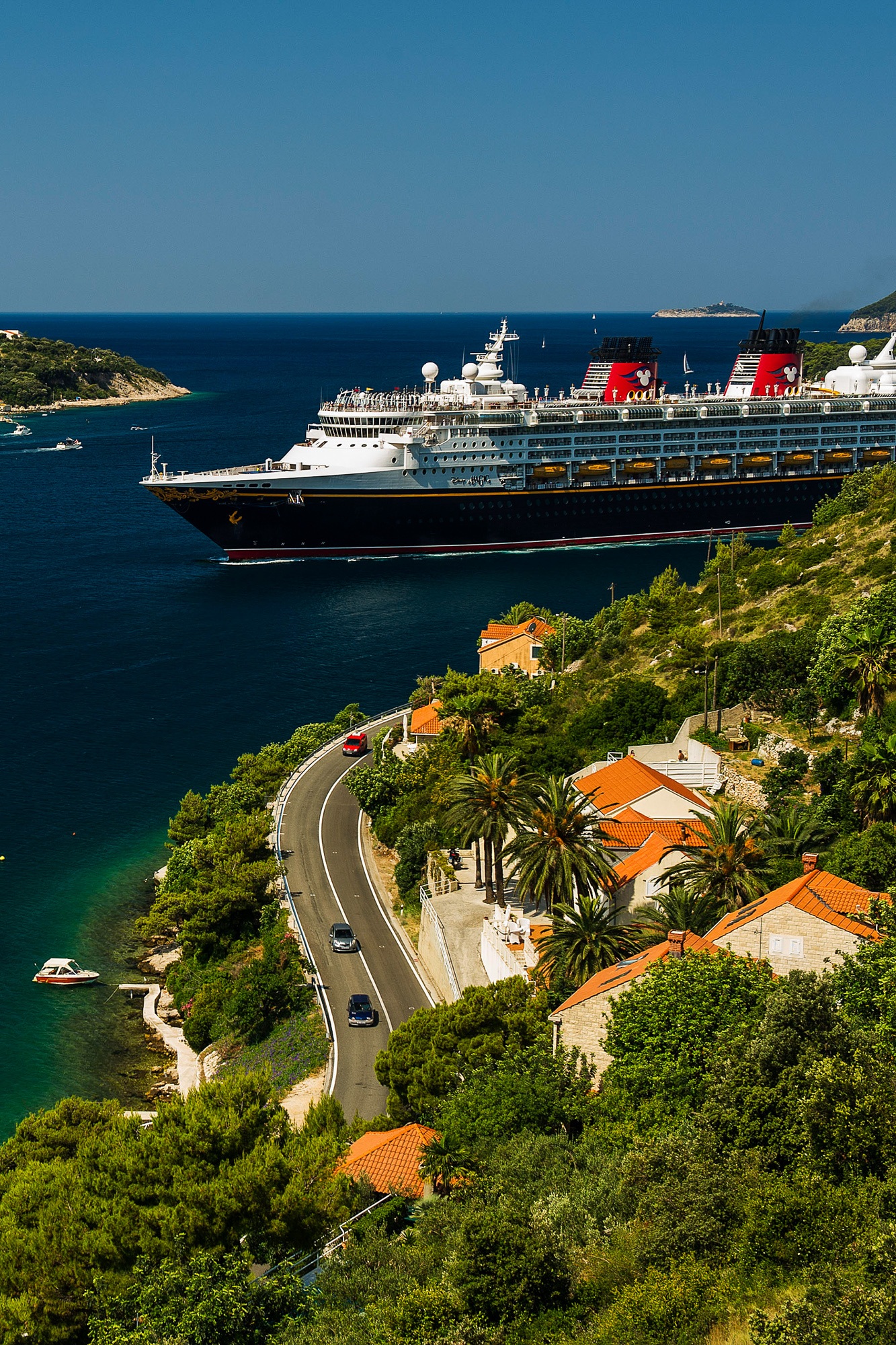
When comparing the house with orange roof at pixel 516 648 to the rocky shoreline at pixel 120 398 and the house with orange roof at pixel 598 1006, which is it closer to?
the house with orange roof at pixel 598 1006

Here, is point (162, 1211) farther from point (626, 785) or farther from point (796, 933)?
point (626, 785)

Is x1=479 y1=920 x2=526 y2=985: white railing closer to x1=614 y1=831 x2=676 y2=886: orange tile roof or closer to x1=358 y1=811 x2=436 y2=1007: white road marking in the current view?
x1=358 y1=811 x2=436 y2=1007: white road marking

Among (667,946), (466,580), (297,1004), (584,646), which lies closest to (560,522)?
(466,580)

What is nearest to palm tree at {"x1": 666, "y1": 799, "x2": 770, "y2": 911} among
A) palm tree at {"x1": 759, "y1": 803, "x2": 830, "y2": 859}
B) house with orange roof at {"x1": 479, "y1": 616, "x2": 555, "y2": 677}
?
palm tree at {"x1": 759, "y1": 803, "x2": 830, "y2": 859}

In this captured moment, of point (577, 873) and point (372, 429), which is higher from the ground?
point (372, 429)

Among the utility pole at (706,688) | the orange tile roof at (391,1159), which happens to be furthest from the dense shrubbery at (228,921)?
the utility pole at (706,688)

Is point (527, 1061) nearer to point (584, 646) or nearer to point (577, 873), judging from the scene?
point (577, 873)
